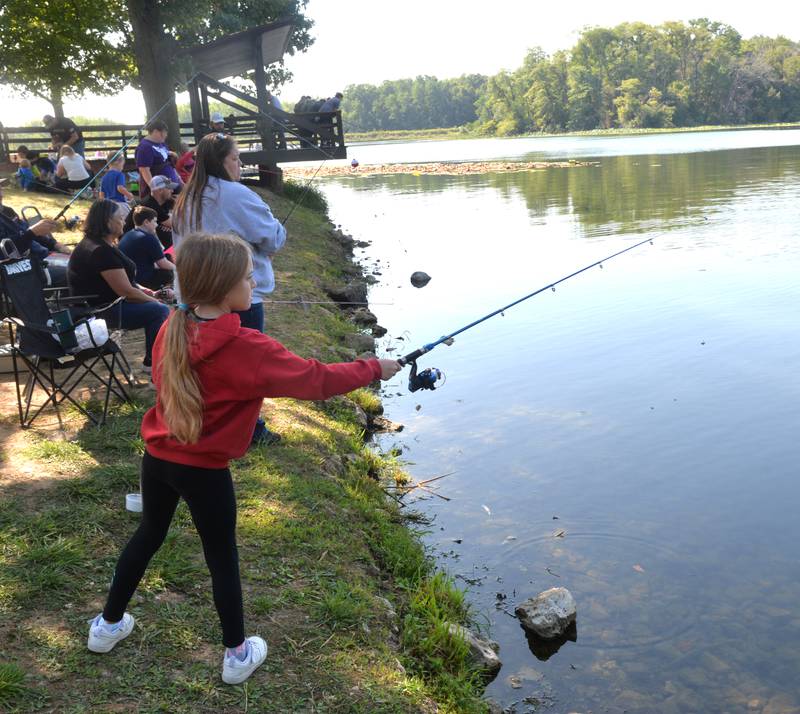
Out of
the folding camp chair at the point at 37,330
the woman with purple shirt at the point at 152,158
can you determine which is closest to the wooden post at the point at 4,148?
the woman with purple shirt at the point at 152,158

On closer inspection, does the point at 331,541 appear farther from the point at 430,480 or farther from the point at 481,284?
the point at 481,284

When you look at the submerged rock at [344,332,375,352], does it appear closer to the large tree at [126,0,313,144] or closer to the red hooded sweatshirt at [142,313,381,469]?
the red hooded sweatshirt at [142,313,381,469]

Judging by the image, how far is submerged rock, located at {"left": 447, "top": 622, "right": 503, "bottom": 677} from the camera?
13.3 feet

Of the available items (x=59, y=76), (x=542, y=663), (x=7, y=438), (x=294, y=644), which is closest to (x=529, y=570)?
(x=542, y=663)

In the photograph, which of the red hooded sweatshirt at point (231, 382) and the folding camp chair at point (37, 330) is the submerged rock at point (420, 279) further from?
the red hooded sweatshirt at point (231, 382)

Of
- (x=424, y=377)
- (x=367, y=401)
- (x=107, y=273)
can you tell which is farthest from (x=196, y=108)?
(x=424, y=377)

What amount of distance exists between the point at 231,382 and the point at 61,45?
2314cm

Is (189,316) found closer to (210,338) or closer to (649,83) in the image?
(210,338)

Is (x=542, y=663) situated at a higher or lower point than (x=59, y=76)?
lower

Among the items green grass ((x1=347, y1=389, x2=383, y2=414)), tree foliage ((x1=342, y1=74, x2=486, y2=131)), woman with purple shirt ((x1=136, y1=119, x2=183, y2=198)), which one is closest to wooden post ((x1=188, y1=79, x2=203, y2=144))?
woman with purple shirt ((x1=136, y1=119, x2=183, y2=198))

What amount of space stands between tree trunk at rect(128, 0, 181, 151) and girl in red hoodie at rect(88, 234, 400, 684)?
15628 mm

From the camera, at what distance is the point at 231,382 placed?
2.78 metres

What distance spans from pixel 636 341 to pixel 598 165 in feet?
105

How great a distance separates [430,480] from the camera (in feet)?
21.0
